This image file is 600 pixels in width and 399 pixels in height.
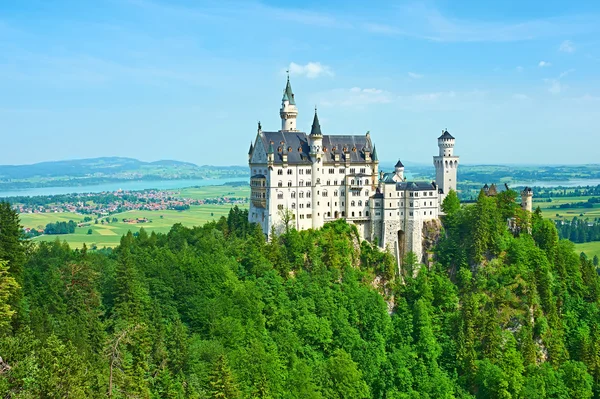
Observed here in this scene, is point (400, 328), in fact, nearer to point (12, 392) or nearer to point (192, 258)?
point (192, 258)

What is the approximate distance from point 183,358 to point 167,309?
10851 millimetres

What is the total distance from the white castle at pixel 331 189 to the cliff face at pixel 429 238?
286 millimetres

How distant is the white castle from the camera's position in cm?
8944

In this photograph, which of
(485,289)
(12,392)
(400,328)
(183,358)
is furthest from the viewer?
(485,289)

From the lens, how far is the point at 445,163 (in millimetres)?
99188

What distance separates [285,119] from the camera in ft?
318

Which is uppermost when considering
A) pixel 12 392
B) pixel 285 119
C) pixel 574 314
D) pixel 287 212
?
pixel 285 119

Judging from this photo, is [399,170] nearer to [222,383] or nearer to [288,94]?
[288,94]

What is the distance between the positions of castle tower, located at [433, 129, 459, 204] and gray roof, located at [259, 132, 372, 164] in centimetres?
1094

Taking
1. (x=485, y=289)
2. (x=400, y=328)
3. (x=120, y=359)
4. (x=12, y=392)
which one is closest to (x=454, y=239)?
(x=485, y=289)

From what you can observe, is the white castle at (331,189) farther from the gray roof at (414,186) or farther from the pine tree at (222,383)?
the pine tree at (222,383)

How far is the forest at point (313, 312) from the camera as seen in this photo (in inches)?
2318

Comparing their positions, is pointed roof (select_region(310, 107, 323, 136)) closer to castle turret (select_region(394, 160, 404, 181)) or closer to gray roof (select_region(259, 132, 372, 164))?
gray roof (select_region(259, 132, 372, 164))

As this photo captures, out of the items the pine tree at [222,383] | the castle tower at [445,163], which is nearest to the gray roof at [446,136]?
the castle tower at [445,163]
